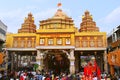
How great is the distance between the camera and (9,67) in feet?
153

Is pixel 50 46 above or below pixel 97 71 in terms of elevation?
above

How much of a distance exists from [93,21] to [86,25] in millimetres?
3436

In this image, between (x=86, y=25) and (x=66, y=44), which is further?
(x=86, y=25)

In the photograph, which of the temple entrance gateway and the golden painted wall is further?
the temple entrance gateway

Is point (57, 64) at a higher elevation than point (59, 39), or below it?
below

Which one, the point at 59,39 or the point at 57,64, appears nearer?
the point at 59,39

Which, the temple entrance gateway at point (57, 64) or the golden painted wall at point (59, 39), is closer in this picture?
the golden painted wall at point (59, 39)

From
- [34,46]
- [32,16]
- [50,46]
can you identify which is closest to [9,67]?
[34,46]

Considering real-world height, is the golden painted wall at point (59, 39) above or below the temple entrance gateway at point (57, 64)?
above

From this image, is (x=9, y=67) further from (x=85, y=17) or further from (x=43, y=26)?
(x=85, y=17)

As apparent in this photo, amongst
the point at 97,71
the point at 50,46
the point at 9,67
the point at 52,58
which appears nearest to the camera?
the point at 97,71

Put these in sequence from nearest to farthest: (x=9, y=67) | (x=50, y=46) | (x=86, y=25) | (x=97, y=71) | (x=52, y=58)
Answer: (x=97, y=71), (x=50, y=46), (x=9, y=67), (x=52, y=58), (x=86, y=25)

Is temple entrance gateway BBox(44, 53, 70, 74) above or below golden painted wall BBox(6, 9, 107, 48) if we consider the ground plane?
below

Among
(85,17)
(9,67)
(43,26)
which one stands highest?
(85,17)
